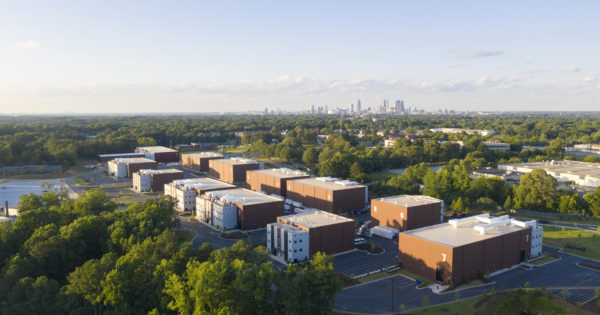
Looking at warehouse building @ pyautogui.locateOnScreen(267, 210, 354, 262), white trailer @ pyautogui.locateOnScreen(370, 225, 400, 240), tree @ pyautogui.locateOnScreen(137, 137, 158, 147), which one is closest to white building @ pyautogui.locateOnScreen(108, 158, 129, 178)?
tree @ pyautogui.locateOnScreen(137, 137, 158, 147)

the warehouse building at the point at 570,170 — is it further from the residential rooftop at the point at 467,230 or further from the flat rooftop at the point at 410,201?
the residential rooftop at the point at 467,230

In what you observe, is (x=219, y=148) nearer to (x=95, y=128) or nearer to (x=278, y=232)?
(x=95, y=128)

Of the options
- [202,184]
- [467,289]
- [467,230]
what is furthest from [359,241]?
[202,184]

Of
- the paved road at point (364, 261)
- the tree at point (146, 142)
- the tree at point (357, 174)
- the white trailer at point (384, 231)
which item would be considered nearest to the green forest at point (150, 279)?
the paved road at point (364, 261)

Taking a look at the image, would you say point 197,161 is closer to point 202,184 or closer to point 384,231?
point 202,184

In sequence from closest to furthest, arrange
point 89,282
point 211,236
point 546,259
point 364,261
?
point 89,282 → point 364,261 → point 546,259 → point 211,236

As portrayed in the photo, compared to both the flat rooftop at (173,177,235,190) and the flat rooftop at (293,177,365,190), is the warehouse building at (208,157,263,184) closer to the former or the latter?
the flat rooftop at (173,177,235,190)
